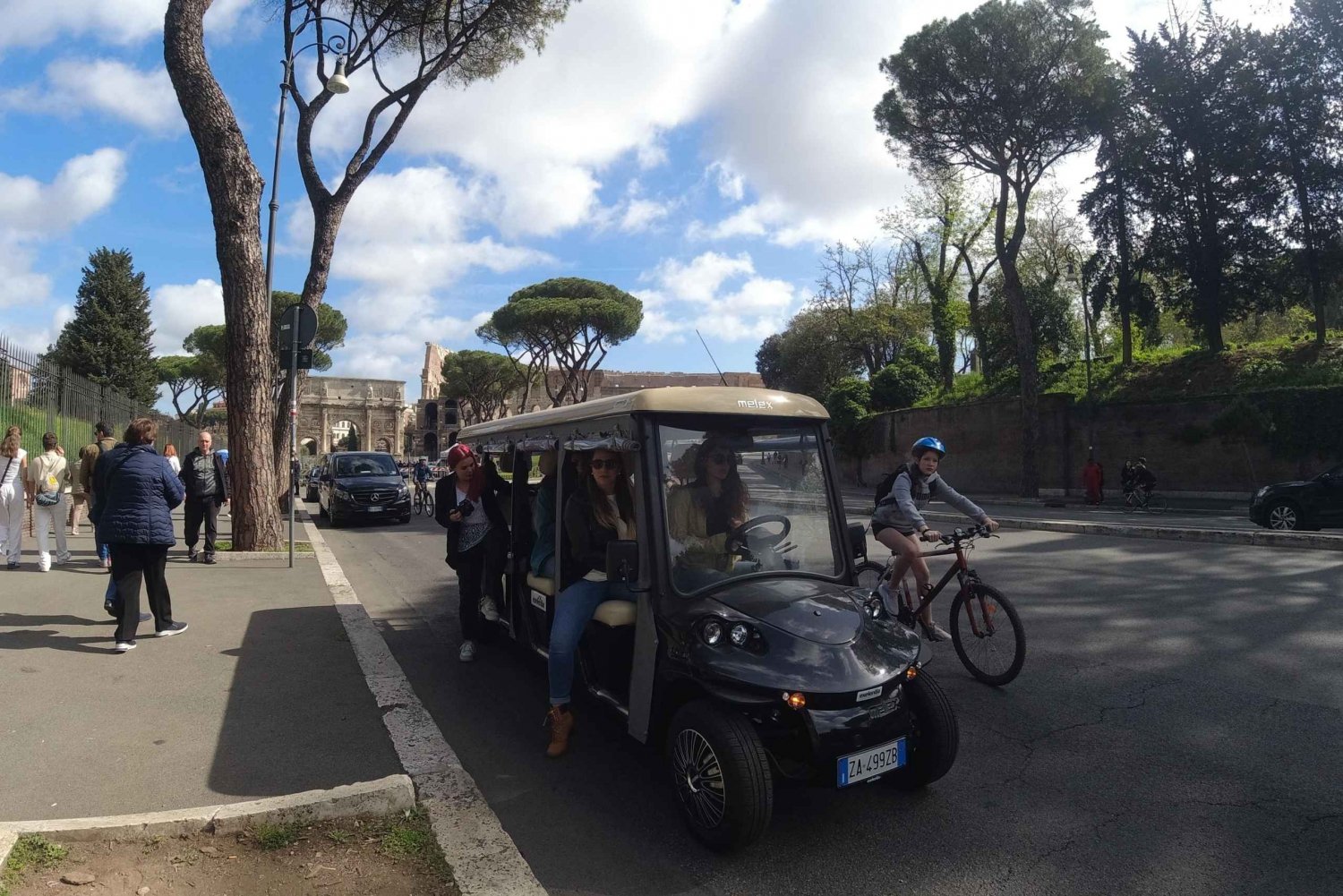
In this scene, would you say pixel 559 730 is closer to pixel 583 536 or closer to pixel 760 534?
pixel 583 536

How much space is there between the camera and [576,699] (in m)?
5.31

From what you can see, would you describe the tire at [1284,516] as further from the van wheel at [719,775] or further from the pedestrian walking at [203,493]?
the pedestrian walking at [203,493]

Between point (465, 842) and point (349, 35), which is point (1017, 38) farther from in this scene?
point (465, 842)

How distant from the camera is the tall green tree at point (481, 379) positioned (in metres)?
65.8

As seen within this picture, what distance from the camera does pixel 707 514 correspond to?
4.05m

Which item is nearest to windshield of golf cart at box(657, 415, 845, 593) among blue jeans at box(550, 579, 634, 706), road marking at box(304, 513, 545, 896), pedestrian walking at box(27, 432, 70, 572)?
blue jeans at box(550, 579, 634, 706)

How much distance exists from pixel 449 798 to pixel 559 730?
0.73 m

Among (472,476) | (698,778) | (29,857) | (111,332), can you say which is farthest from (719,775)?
(111,332)

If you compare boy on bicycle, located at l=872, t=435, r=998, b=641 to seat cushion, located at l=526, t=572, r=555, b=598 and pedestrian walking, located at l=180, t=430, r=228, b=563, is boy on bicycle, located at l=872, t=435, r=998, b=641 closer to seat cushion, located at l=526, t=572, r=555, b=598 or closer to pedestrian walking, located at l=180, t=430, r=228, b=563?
seat cushion, located at l=526, t=572, r=555, b=598

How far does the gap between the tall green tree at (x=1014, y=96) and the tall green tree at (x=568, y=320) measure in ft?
63.6

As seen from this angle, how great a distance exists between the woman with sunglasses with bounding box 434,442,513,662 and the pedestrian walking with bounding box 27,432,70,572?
5.84 m

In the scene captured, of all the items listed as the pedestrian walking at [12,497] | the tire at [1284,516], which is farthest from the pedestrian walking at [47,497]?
the tire at [1284,516]

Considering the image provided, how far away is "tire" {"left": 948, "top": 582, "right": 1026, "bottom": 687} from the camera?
17.5 feet

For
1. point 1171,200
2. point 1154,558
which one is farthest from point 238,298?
point 1171,200
